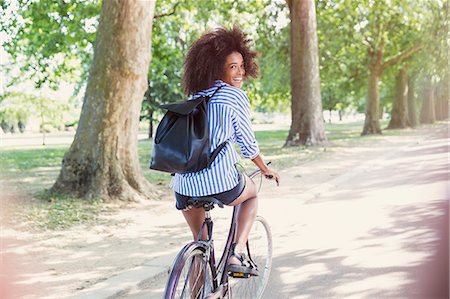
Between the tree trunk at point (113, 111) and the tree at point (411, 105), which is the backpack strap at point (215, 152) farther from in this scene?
the tree at point (411, 105)

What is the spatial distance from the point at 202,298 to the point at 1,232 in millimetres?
4210

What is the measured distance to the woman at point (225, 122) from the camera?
2963 mm

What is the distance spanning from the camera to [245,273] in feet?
10.3

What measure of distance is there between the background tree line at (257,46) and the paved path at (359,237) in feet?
4.96

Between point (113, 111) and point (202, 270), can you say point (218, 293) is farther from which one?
point (113, 111)

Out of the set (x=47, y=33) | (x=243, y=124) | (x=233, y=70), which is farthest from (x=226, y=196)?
(x=47, y=33)

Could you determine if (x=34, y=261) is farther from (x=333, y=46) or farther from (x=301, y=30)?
(x=333, y=46)

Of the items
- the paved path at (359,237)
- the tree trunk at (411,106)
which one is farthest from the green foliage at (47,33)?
the tree trunk at (411,106)

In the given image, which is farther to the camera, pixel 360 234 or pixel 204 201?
pixel 360 234

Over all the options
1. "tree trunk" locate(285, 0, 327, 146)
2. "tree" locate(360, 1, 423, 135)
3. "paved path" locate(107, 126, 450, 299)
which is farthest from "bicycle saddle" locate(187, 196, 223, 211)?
"tree" locate(360, 1, 423, 135)

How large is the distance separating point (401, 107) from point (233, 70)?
3163 centimetres

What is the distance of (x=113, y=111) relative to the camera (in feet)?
27.3

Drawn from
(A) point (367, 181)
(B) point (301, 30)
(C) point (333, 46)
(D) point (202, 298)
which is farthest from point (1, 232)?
(C) point (333, 46)

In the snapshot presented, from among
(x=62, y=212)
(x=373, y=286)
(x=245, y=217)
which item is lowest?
(x=373, y=286)
